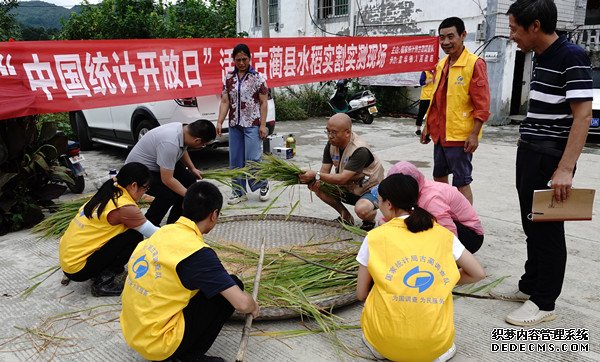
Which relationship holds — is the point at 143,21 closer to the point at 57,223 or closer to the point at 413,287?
the point at 57,223

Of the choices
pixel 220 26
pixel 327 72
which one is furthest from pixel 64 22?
pixel 327 72

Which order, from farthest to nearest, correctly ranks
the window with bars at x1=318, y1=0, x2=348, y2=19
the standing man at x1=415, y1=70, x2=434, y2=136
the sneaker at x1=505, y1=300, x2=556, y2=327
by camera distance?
the window with bars at x1=318, y1=0, x2=348, y2=19, the standing man at x1=415, y1=70, x2=434, y2=136, the sneaker at x1=505, y1=300, x2=556, y2=327

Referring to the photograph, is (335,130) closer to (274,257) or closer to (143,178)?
(274,257)

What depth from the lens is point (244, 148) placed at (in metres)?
4.82

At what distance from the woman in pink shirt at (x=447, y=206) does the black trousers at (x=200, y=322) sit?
3.52 ft

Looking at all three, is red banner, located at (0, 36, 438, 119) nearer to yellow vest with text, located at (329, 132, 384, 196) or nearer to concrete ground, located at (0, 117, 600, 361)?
concrete ground, located at (0, 117, 600, 361)

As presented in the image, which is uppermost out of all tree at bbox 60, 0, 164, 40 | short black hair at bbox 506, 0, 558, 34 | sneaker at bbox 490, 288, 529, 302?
tree at bbox 60, 0, 164, 40

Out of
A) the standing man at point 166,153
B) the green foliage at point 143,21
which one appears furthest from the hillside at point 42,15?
the standing man at point 166,153

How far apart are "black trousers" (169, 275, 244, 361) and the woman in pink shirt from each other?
107 centimetres

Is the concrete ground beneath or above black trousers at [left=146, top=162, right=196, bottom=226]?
beneath

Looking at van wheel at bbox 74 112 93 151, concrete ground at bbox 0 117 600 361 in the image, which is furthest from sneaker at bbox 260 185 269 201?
van wheel at bbox 74 112 93 151

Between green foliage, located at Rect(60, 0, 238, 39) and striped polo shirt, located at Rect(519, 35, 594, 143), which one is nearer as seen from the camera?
striped polo shirt, located at Rect(519, 35, 594, 143)

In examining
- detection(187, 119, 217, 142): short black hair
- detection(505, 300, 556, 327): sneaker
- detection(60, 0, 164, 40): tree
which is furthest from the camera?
detection(60, 0, 164, 40): tree

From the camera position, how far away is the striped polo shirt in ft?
7.20
